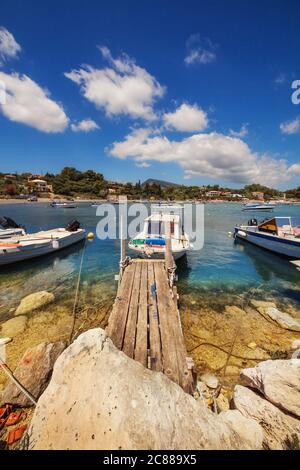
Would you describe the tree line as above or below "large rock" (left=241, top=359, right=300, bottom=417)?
above

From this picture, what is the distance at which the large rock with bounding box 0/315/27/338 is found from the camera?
7402 millimetres

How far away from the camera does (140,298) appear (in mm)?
7398

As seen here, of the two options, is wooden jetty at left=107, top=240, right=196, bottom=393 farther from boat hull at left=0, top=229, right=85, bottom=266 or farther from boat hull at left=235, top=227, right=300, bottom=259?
boat hull at left=235, top=227, right=300, bottom=259

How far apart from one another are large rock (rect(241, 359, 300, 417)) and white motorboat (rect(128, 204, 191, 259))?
7.14 metres

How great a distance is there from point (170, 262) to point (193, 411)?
7014mm

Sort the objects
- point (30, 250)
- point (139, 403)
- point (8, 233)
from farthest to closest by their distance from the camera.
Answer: point (8, 233) < point (30, 250) < point (139, 403)

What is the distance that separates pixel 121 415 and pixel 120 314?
344cm

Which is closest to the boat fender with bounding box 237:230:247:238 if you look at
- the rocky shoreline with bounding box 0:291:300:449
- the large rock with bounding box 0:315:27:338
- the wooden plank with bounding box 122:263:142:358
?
the wooden plank with bounding box 122:263:142:358

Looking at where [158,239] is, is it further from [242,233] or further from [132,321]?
[242,233]

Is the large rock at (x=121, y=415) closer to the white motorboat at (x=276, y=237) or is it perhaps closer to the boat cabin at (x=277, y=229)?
the white motorboat at (x=276, y=237)

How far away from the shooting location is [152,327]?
18.8ft

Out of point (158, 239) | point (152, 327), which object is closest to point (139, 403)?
point (152, 327)

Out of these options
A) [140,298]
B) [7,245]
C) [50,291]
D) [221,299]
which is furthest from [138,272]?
[7,245]
